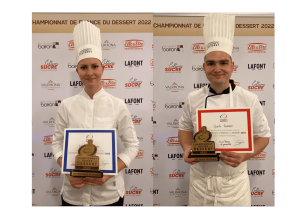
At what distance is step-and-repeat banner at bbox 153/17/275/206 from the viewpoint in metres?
2.03

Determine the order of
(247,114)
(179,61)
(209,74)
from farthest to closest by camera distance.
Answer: (179,61) → (209,74) → (247,114)

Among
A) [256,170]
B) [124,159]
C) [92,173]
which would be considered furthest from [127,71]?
[256,170]

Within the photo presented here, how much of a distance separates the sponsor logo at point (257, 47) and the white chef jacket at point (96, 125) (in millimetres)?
1406

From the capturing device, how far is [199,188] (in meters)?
1.64

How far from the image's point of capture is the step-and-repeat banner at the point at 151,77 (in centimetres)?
204

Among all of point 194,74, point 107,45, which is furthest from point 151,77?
point 107,45

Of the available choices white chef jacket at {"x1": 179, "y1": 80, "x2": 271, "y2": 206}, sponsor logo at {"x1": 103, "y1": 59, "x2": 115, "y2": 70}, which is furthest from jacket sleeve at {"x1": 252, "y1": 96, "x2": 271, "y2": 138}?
sponsor logo at {"x1": 103, "y1": 59, "x2": 115, "y2": 70}

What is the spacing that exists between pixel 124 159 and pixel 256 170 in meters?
1.41

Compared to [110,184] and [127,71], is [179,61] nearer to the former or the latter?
[127,71]

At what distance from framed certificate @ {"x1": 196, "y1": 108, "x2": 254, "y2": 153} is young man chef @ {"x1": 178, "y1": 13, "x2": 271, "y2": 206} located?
100mm

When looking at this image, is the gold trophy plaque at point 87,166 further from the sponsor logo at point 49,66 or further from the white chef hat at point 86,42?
the sponsor logo at point 49,66

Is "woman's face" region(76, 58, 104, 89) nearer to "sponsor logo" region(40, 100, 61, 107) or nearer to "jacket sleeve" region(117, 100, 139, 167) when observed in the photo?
"jacket sleeve" region(117, 100, 139, 167)

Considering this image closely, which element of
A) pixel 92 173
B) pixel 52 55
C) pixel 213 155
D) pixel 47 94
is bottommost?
pixel 92 173

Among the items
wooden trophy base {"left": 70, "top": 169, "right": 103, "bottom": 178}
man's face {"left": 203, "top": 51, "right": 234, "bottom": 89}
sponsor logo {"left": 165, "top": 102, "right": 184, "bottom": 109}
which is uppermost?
man's face {"left": 203, "top": 51, "right": 234, "bottom": 89}
